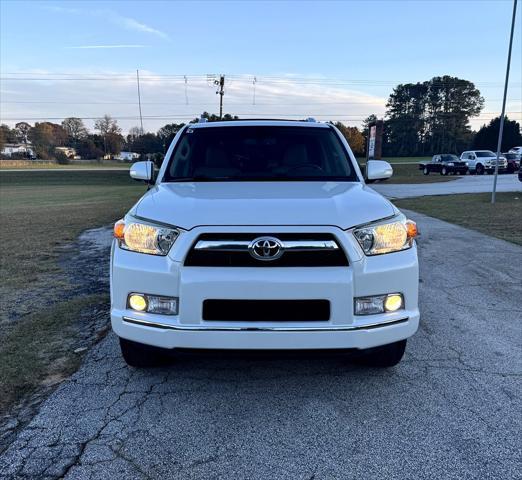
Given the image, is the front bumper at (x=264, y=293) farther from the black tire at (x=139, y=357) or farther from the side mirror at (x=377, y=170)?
the side mirror at (x=377, y=170)

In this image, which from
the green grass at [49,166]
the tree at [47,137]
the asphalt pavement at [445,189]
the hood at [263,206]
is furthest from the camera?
the tree at [47,137]

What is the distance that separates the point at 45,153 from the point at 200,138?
125 m

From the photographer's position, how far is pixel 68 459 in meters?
2.35

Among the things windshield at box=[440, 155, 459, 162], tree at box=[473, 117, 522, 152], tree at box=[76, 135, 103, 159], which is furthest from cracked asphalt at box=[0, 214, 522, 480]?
tree at box=[76, 135, 103, 159]

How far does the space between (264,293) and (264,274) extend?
109mm

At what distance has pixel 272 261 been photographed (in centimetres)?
263

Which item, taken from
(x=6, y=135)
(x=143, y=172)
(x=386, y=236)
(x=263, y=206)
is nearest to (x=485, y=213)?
(x=143, y=172)

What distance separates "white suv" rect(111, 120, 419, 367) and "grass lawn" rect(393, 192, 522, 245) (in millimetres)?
7187

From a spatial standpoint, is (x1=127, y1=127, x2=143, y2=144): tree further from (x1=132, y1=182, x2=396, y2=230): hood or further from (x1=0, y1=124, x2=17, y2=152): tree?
(x1=132, y1=182, x2=396, y2=230): hood

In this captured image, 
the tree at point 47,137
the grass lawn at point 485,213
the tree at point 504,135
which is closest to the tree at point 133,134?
the tree at point 47,137

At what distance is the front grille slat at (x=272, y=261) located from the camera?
2.63 meters

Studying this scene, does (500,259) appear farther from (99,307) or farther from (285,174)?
(99,307)

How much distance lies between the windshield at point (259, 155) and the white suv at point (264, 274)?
93 centimetres

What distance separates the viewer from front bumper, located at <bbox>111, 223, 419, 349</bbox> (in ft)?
8.45
